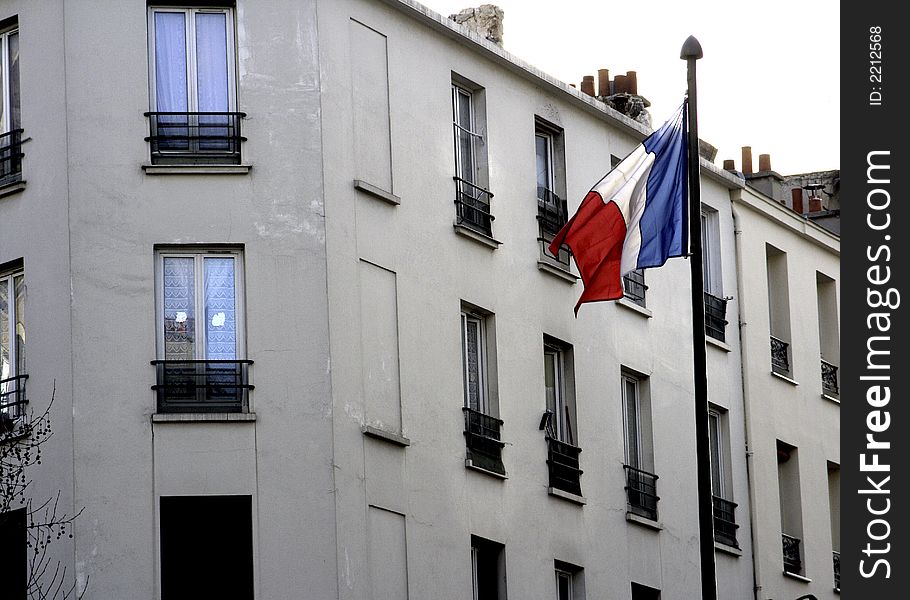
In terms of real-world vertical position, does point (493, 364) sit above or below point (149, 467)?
above

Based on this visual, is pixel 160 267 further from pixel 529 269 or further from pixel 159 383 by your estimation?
pixel 529 269

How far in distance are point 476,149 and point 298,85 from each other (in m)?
3.62

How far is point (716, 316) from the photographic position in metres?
35.2

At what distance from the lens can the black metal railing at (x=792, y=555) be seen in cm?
3597

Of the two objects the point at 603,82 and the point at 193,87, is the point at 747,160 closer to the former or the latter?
the point at 603,82

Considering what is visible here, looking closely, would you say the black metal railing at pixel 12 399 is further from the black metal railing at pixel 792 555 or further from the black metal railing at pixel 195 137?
the black metal railing at pixel 792 555

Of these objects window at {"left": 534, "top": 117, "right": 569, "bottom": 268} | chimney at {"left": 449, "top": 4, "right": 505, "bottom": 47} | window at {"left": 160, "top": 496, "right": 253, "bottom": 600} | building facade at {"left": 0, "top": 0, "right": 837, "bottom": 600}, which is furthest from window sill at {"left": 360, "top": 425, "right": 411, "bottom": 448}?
chimney at {"left": 449, "top": 4, "right": 505, "bottom": 47}

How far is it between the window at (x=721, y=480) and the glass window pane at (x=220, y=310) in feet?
31.4

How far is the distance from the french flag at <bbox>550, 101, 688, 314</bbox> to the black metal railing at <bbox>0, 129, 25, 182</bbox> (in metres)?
6.79

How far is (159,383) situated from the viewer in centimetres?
2678

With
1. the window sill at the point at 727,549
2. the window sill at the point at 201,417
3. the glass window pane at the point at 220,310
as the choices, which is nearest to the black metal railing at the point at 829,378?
the window sill at the point at 727,549

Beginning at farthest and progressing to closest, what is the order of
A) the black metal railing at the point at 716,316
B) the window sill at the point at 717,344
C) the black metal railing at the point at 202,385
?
the black metal railing at the point at 716,316 → the window sill at the point at 717,344 → the black metal railing at the point at 202,385
